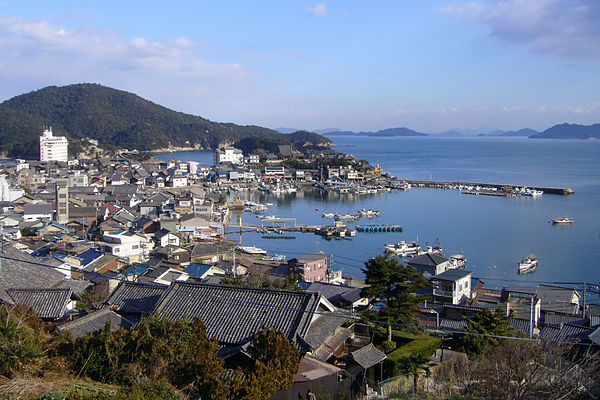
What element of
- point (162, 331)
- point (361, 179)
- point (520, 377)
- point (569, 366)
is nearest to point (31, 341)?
point (162, 331)

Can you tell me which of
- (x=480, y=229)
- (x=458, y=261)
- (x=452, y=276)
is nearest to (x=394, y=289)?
(x=452, y=276)

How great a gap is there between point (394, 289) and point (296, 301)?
137 centimetres

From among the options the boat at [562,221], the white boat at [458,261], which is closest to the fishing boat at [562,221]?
the boat at [562,221]

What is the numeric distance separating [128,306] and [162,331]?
1.20m

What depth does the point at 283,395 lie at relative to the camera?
2.23 meters

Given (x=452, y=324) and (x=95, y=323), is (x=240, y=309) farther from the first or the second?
(x=452, y=324)

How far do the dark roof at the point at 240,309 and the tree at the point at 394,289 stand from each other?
116 cm

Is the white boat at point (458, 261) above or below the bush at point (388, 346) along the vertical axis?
below

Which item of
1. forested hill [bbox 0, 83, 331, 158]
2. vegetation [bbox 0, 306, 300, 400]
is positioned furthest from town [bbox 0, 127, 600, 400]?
forested hill [bbox 0, 83, 331, 158]

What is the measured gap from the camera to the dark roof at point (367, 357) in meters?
2.78

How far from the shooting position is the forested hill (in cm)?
4300

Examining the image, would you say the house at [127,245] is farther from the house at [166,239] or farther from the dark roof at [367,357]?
the dark roof at [367,357]

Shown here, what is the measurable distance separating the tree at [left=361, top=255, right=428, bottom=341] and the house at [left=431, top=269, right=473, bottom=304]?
8.37 ft

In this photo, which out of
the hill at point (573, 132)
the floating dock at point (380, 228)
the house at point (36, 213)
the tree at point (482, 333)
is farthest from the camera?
the hill at point (573, 132)
